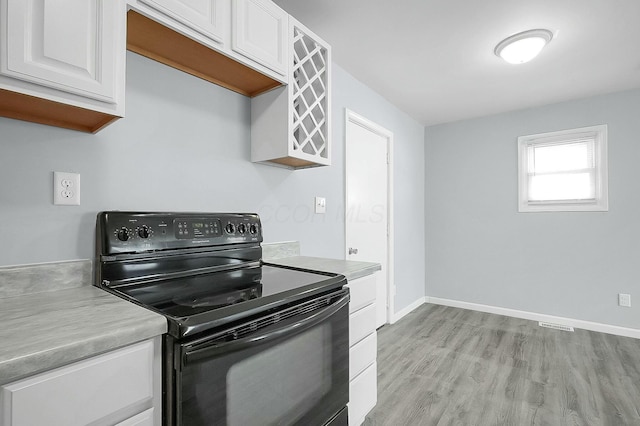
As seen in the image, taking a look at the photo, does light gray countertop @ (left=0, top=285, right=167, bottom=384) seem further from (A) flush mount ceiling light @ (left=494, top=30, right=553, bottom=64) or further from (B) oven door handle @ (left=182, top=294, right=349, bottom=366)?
(A) flush mount ceiling light @ (left=494, top=30, right=553, bottom=64)

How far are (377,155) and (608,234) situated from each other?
8.31 ft

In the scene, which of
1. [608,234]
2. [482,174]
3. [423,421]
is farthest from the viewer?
[482,174]

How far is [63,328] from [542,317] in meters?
4.33

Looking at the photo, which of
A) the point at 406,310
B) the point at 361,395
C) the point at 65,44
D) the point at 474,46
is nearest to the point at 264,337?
the point at 361,395

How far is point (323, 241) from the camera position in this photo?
2.43m

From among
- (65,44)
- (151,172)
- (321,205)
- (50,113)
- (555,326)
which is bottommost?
(555,326)

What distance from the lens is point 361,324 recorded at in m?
1.61

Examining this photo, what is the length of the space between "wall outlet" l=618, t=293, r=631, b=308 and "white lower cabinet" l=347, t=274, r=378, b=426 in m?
3.09

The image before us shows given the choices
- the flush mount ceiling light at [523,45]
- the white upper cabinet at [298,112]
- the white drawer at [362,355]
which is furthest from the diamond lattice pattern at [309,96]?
the flush mount ceiling light at [523,45]

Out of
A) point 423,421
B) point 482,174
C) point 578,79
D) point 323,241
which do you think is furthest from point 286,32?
point 482,174

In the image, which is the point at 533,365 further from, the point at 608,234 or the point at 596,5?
the point at 596,5

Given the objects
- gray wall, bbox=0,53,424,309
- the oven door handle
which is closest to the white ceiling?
gray wall, bbox=0,53,424,309

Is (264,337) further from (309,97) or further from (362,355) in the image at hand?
(309,97)

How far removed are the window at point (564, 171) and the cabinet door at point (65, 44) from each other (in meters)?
4.08
